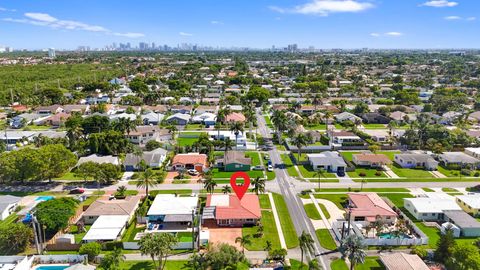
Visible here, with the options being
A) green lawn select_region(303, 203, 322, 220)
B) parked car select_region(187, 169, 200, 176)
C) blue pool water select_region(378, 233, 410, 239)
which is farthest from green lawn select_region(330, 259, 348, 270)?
parked car select_region(187, 169, 200, 176)

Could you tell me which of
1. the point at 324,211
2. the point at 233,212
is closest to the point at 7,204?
the point at 233,212

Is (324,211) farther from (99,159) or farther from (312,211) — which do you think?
(99,159)

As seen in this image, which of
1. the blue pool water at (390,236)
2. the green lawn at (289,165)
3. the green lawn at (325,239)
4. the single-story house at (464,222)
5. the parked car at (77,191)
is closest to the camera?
the green lawn at (325,239)

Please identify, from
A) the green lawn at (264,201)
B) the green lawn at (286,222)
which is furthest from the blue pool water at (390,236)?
the green lawn at (264,201)

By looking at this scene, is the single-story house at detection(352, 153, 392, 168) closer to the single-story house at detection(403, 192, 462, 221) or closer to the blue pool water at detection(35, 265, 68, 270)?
the single-story house at detection(403, 192, 462, 221)

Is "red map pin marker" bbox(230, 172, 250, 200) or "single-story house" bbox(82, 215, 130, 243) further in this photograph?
"red map pin marker" bbox(230, 172, 250, 200)

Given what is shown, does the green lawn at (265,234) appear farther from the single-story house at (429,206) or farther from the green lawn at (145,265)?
the single-story house at (429,206)

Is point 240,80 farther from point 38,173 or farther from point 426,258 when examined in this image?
point 426,258
